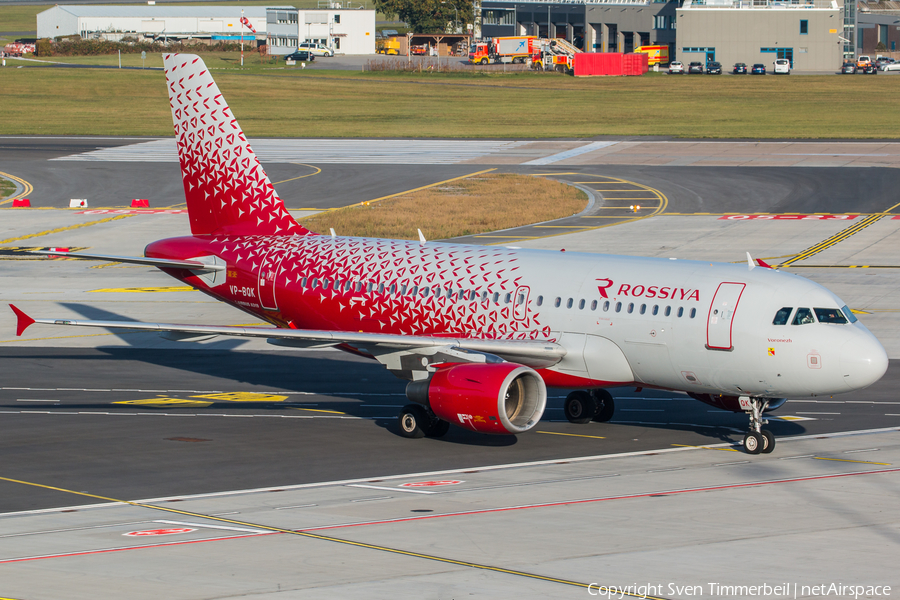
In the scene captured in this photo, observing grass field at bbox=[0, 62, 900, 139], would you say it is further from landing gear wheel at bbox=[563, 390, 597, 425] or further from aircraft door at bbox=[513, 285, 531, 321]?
aircraft door at bbox=[513, 285, 531, 321]

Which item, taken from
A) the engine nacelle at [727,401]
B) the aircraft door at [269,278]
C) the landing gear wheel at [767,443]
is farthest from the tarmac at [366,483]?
the aircraft door at [269,278]

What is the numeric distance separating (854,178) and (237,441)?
212ft

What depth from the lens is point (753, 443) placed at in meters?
28.7

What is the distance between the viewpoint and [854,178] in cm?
8331

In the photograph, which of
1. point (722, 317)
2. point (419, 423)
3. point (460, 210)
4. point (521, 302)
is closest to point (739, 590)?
point (722, 317)

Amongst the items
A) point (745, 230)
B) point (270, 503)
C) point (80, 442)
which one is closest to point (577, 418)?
point (270, 503)

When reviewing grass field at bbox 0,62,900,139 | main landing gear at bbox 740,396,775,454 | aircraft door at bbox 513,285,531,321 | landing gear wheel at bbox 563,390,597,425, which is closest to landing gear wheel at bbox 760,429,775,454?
main landing gear at bbox 740,396,775,454

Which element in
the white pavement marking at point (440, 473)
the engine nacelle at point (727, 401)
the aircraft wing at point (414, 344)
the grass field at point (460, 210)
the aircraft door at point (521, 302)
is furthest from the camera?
the grass field at point (460, 210)

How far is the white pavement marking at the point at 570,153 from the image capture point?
94925 mm

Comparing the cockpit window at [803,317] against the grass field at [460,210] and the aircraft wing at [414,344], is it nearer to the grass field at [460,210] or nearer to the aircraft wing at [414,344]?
the aircraft wing at [414,344]

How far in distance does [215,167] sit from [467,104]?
109 meters

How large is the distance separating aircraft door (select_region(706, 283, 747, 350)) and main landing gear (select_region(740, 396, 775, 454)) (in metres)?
1.92

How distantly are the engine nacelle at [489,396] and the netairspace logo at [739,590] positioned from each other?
1057 centimetres

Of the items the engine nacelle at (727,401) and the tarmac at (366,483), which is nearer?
the tarmac at (366,483)
